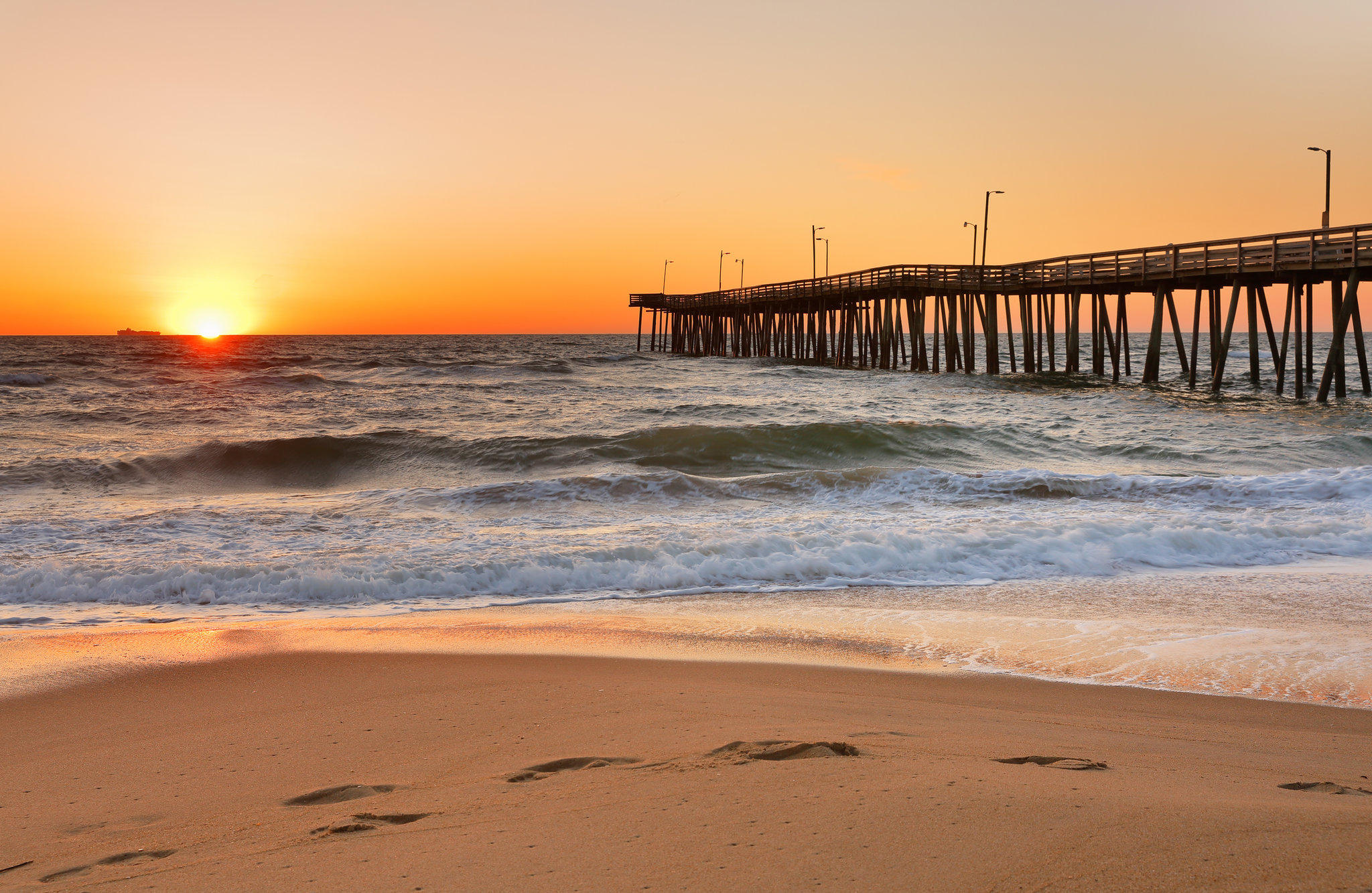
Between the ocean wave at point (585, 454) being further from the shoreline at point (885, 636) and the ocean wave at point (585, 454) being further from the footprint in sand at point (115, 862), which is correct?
the footprint in sand at point (115, 862)

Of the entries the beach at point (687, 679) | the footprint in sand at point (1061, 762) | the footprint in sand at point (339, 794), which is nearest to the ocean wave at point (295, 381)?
the beach at point (687, 679)

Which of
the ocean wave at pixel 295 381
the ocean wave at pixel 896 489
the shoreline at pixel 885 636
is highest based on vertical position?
the ocean wave at pixel 295 381

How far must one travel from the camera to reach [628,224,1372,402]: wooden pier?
75.4ft

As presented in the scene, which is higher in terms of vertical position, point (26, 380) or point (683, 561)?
point (26, 380)

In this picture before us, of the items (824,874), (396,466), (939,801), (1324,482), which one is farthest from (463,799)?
(396,466)

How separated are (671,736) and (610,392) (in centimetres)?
3134

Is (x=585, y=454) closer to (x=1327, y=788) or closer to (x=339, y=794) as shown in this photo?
(x=339, y=794)

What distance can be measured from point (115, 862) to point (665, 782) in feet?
5.78

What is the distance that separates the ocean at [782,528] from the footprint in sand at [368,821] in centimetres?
347

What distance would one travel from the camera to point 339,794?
3400 mm

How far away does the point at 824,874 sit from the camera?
2484mm

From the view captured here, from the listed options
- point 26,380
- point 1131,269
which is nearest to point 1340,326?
point 1131,269

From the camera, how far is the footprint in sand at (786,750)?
141 inches

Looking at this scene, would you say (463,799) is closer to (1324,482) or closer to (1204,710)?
(1204,710)
